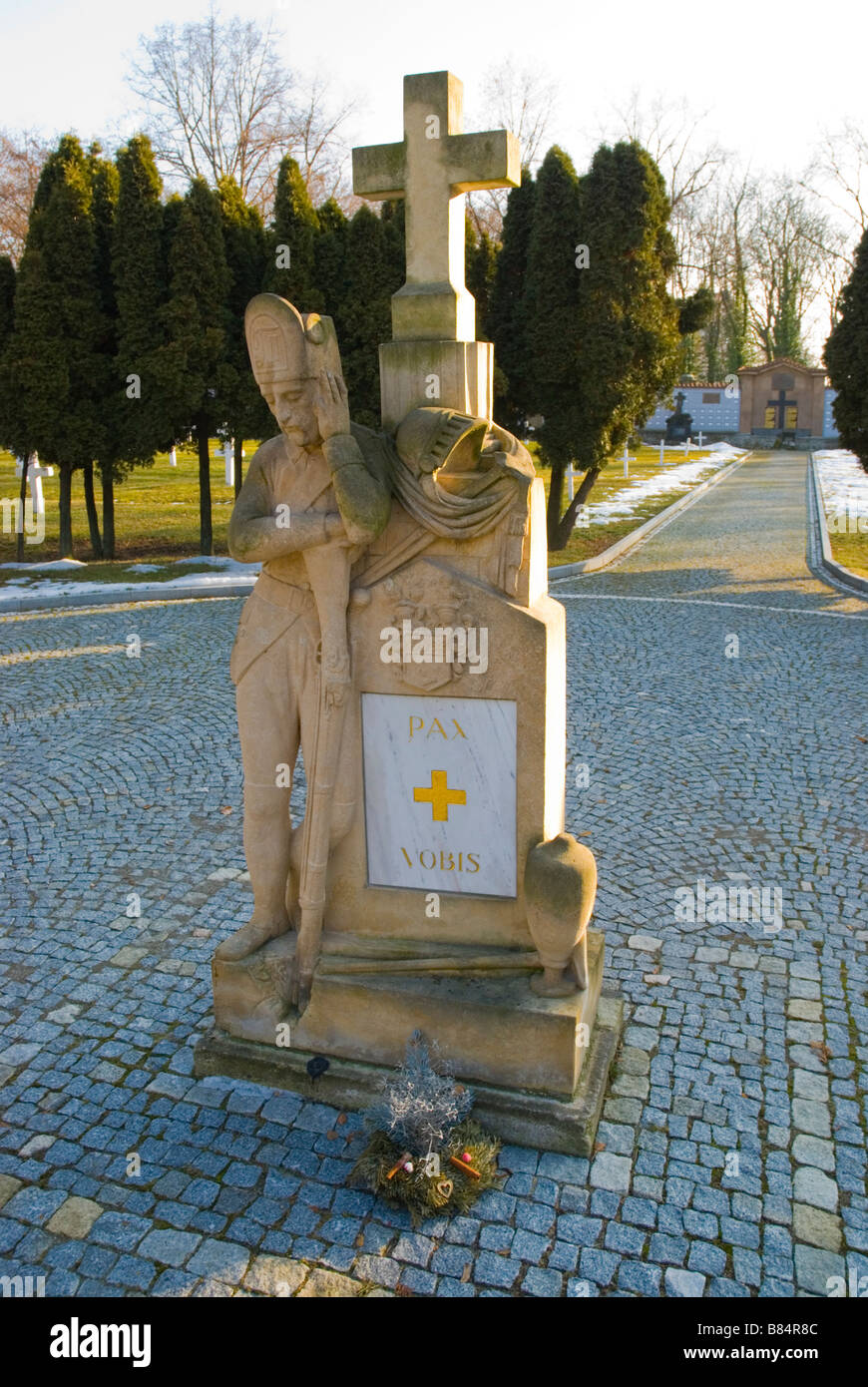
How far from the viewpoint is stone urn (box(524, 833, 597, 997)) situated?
12.1 ft

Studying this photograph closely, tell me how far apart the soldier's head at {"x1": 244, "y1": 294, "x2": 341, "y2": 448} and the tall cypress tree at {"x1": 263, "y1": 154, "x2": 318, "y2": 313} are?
489 inches

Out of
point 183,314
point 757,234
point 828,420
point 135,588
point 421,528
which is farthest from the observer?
point 757,234

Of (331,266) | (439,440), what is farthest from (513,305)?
(439,440)

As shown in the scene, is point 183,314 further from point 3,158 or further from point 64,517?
point 3,158

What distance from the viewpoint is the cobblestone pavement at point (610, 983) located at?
3.24m

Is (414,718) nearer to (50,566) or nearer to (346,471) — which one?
(346,471)

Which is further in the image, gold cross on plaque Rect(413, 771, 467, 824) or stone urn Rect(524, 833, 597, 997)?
gold cross on plaque Rect(413, 771, 467, 824)

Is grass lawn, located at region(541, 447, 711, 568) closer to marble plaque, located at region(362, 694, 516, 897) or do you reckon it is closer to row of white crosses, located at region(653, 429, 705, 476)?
row of white crosses, located at region(653, 429, 705, 476)

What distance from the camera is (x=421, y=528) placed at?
3777 mm

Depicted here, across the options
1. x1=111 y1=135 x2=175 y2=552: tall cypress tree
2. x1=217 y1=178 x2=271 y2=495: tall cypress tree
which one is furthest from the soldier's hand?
x1=111 y1=135 x2=175 y2=552: tall cypress tree

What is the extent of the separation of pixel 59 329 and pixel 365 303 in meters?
4.53
